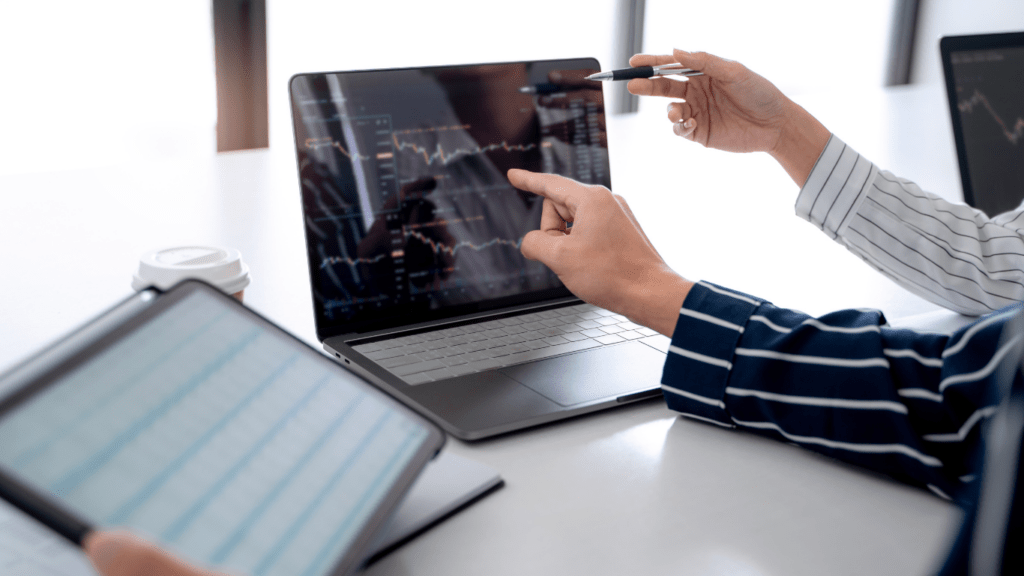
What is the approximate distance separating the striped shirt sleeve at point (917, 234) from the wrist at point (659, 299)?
1.25ft

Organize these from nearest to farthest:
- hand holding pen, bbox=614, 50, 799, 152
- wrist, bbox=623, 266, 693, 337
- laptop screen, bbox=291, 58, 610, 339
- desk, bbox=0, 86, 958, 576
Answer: desk, bbox=0, 86, 958, 576 → wrist, bbox=623, 266, 693, 337 → laptop screen, bbox=291, 58, 610, 339 → hand holding pen, bbox=614, 50, 799, 152

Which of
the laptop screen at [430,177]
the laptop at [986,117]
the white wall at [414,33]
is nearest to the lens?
the laptop screen at [430,177]

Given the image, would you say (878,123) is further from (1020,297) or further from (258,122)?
(258,122)

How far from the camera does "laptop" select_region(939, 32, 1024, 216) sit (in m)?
1.13

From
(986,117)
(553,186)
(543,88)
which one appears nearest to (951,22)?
(986,117)

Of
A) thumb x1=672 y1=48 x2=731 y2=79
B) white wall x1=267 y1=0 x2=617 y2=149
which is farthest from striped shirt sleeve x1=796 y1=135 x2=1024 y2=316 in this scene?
white wall x1=267 y1=0 x2=617 y2=149

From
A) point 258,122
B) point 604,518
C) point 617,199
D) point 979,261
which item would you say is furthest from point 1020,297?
point 258,122

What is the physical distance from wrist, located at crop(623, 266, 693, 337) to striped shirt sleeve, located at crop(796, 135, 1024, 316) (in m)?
0.38

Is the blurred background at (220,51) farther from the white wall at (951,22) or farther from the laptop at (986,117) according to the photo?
the laptop at (986,117)

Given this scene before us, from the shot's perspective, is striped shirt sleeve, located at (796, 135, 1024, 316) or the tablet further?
striped shirt sleeve, located at (796, 135, 1024, 316)

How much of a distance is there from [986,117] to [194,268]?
1133 mm

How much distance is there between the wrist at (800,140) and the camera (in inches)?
39.4

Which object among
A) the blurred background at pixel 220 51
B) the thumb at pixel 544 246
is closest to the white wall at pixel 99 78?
the blurred background at pixel 220 51

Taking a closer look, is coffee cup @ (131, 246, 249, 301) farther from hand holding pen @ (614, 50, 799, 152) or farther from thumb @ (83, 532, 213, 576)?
hand holding pen @ (614, 50, 799, 152)
